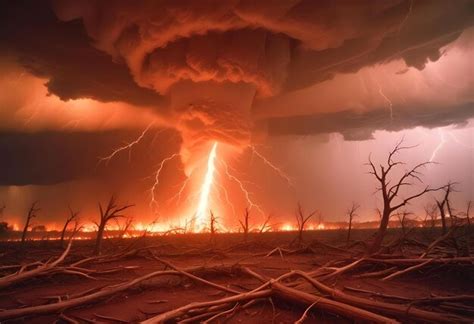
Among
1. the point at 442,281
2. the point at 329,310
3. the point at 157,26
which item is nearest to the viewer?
the point at 329,310

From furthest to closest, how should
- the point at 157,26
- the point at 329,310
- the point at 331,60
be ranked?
the point at 331,60
the point at 157,26
the point at 329,310

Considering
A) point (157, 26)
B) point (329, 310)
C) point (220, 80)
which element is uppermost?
point (157, 26)

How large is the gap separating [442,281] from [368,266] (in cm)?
151

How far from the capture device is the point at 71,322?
4.26 metres

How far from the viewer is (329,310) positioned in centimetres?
401

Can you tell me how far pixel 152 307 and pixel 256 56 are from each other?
22626mm

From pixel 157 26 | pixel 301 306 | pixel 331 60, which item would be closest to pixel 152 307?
pixel 301 306

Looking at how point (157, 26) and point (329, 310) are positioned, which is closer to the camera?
point (329, 310)

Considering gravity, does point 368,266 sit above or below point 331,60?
below

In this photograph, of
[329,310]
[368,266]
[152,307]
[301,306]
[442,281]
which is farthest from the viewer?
[368,266]

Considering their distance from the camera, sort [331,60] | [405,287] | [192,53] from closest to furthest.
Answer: [405,287], [192,53], [331,60]

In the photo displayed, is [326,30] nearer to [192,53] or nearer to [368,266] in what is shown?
[192,53]

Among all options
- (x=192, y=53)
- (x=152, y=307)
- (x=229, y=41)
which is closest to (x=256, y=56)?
(x=229, y=41)

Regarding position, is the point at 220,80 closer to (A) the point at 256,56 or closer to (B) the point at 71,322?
(A) the point at 256,56
